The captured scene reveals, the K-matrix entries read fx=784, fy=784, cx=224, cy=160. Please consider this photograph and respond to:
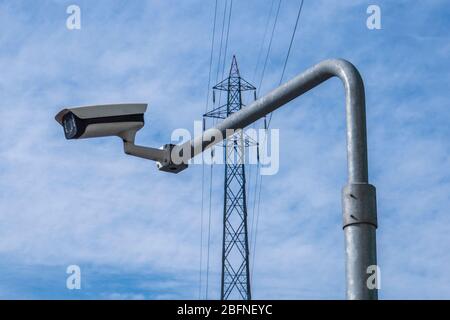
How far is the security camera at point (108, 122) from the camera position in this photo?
6.43 meters

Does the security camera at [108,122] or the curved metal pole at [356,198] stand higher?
the security camera at [108,122]

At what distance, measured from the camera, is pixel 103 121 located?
6.58 m

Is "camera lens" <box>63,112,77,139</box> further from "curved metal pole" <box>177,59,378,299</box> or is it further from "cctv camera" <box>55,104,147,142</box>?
"curved metal pole" <box>177,59,378,299</box>

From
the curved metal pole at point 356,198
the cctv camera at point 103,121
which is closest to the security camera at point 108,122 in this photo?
the cctv camera at point 103,121

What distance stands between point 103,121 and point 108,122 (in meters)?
0.07

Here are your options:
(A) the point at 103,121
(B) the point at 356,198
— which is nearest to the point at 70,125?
(A) the point at 103,121
